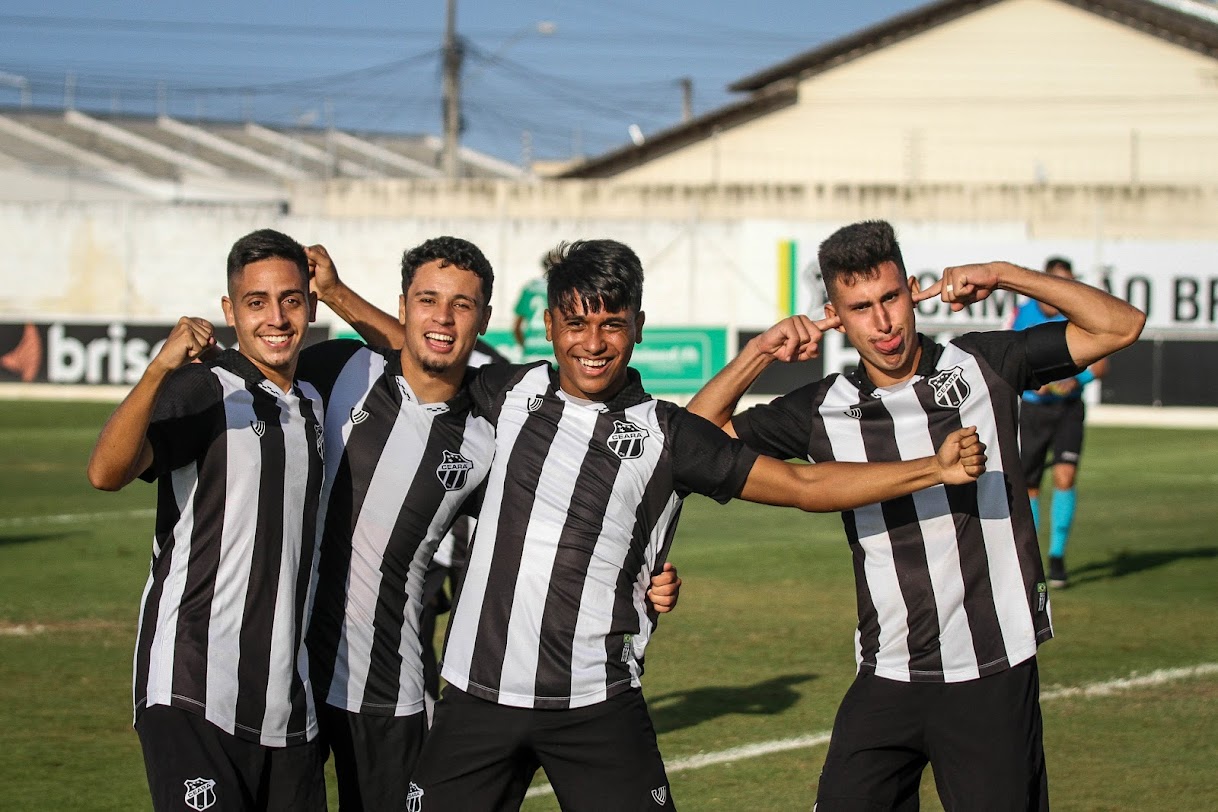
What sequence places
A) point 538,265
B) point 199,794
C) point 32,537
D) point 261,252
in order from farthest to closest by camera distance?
1. point 538,265
2. point 32,537
3. point 261,252
4. point 199,794

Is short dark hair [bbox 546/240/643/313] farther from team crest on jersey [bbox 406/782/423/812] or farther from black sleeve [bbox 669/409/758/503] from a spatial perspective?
team crest on jersey [bbox 406/782/423/812]

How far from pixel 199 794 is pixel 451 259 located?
5.82 feet

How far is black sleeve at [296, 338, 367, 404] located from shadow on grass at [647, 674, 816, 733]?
3.32 m

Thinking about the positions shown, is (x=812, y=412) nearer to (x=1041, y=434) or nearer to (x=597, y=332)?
(x=597, y=332)

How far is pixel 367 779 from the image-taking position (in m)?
5.02

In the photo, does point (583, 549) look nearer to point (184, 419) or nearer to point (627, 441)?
point (627, 441)

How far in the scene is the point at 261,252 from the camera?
16.0ft

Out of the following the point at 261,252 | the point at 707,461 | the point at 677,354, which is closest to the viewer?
the point at 707,461

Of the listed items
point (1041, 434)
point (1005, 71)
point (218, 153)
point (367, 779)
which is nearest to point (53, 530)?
point (1041, 434)

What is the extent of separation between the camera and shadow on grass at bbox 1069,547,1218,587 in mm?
12547

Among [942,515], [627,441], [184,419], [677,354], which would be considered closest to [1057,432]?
[942,515]

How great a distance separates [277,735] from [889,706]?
1798 mm

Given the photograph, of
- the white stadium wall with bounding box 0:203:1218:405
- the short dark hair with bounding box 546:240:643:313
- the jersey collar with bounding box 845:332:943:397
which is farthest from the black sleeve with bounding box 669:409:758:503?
the white stadium wall with bounding box 0:203:1218:405

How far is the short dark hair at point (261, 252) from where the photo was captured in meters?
4.88
